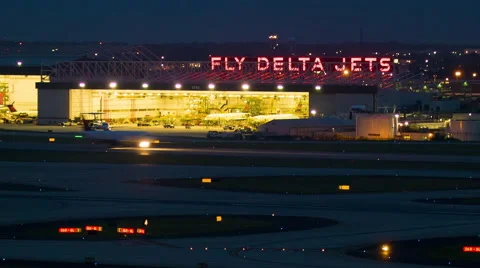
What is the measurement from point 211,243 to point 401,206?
1225 cm

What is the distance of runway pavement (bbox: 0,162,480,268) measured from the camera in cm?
3128

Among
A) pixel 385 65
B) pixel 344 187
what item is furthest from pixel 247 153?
pixel 385 65

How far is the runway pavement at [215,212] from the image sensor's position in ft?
103

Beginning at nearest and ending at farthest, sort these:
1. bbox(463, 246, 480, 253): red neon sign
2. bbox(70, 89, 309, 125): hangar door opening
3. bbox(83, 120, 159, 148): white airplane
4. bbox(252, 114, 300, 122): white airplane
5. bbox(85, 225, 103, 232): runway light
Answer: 1. bbox(463, 246, 480, 253): red neon sign
2. bbox(85, 225, 103, 232): runway light
3. bbox(83, 120, 159, 148): white airplane
4. bbox(252, 114, 300, 122): white airplane
5. bbox(70, 89, 309, 125): hangar door opening

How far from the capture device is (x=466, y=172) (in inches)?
2259

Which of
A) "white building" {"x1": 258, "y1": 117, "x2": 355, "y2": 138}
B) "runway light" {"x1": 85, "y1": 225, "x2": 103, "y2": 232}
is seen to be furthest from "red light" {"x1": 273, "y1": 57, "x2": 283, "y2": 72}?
"runway light" {"x1": 85, "y1": 225, "x2": 103, "y2": 232}

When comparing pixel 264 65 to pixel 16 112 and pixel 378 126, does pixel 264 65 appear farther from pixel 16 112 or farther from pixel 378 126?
pixel 16 112

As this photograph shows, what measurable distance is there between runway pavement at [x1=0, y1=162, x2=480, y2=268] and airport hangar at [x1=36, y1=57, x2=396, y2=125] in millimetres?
36949

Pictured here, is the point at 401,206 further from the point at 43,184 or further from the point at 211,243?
the point at 43,184

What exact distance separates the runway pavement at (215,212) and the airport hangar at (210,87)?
1455 inches

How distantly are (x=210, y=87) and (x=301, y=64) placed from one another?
380 inches

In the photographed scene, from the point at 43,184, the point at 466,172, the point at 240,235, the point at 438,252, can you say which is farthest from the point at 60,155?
the point at 438,252

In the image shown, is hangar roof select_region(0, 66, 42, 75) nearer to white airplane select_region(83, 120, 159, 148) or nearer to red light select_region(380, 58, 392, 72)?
white airplane select_region(83, 120, 159, 148)

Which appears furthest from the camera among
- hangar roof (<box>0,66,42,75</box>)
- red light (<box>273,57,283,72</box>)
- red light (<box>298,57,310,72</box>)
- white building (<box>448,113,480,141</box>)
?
hangar roof (<box>0,66,42,75</box>)
